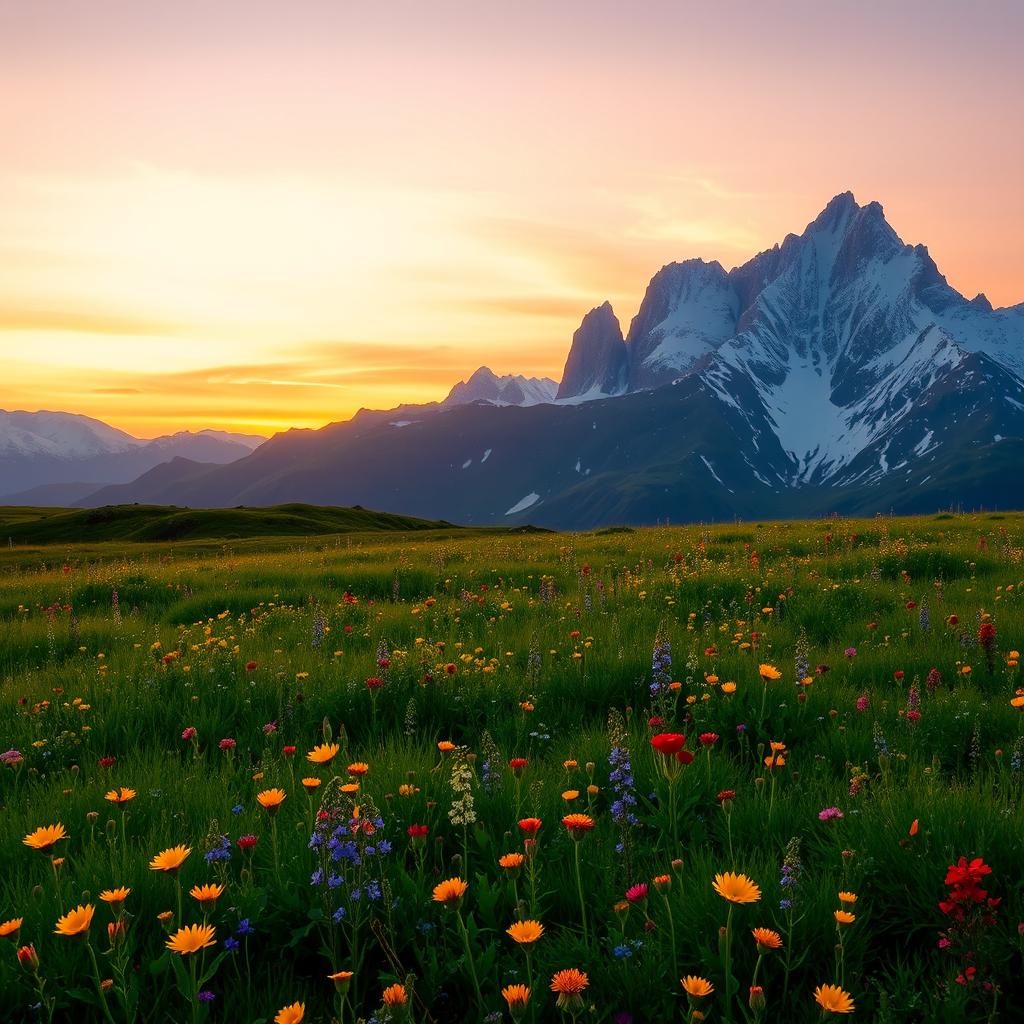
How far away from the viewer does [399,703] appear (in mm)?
7191

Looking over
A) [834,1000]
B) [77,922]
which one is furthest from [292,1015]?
[834,1000]

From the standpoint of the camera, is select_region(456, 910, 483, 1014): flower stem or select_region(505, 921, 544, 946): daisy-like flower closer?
select_region(505, 921, 544, 946): daisy-like flower

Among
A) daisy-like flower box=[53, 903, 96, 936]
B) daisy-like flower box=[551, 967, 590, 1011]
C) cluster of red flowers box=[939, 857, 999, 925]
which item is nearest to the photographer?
daisy-like flower box=[551, 967, 590, 1011]

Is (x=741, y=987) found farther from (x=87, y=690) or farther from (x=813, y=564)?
(x=813, y=564)

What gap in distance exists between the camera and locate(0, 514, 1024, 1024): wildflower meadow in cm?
316

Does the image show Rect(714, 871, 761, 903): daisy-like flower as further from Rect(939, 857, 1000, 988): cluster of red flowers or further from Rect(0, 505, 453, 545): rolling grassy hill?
Rect(0, 505, 453, 545): rolling grassy hill

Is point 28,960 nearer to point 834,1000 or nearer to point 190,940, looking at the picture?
point 190,940

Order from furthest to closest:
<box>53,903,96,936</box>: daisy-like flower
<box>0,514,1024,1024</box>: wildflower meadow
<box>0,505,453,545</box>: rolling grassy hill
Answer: <box>0,505,453,545</box>: rolling grassy hill < <box>0,514,1024,1024</box>: wildflower meadow < <box>53,903,96,936</box>: daisy-like flower

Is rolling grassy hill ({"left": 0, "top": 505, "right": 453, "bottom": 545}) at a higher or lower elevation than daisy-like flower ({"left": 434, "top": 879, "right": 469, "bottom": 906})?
lower

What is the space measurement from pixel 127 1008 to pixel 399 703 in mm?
4365

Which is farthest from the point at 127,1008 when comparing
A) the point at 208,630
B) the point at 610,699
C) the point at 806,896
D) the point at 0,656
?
the point at 0,656

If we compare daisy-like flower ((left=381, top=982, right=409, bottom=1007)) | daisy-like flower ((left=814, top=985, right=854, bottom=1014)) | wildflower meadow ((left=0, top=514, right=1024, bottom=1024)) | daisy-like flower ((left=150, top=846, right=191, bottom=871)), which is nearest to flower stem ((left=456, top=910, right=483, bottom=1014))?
wildflower meadow ((left=0, top=514, right=1024, bottom=1024))

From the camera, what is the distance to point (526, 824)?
3.27m

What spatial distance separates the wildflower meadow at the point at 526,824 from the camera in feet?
10.4
